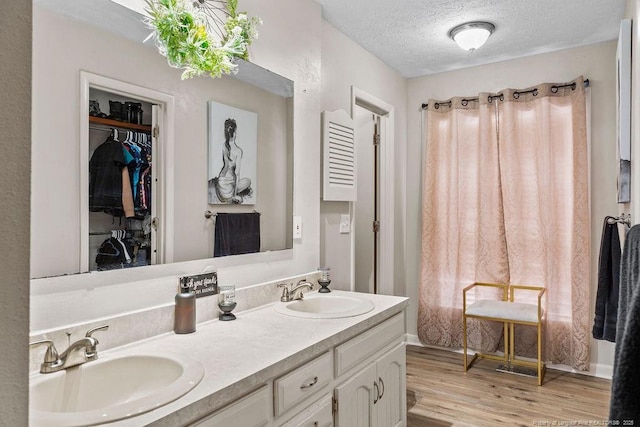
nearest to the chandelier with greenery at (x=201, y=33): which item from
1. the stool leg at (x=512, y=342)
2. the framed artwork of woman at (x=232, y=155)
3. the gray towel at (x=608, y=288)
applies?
the framed artwork of woman at (x=232, y=155)

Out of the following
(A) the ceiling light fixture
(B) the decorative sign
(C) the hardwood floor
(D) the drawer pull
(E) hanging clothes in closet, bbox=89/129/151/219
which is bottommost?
(C) the hardwood floor

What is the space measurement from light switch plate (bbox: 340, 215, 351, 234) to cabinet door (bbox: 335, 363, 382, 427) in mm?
1204

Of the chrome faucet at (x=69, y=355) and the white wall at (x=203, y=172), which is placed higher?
the white wall at (x=203, y=172)

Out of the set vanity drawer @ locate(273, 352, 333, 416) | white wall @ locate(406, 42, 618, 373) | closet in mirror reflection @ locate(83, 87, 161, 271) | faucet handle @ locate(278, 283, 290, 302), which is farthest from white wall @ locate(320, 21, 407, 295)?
closet in mirror reflection @ locate(83, 87, 161, 271)

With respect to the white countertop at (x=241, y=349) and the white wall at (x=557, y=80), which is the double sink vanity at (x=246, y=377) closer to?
the white countertop at (x=241, y=349)

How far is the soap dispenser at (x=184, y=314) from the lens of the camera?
5.38ft

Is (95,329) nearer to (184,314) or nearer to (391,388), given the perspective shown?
(184,314)

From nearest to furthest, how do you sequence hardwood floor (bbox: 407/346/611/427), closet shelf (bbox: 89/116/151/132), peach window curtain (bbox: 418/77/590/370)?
closet shelf (bbox: 89/116/151/132), hardwood floor (bbox: 407/346/611/427), peach window curtain (bbox: 418/77/590/370)

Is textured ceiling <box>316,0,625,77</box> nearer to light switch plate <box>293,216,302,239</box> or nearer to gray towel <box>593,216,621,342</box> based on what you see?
light switch plate <box>293,216,302,239</box>

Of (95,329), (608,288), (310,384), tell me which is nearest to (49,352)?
(95,329)

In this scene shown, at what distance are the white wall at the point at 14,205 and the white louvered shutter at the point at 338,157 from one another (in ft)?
7.14

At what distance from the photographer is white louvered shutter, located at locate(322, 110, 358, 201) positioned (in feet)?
9.05

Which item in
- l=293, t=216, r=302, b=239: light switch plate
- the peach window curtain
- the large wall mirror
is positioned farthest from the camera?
the peach window curtain

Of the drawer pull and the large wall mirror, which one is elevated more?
the large wall mirror
